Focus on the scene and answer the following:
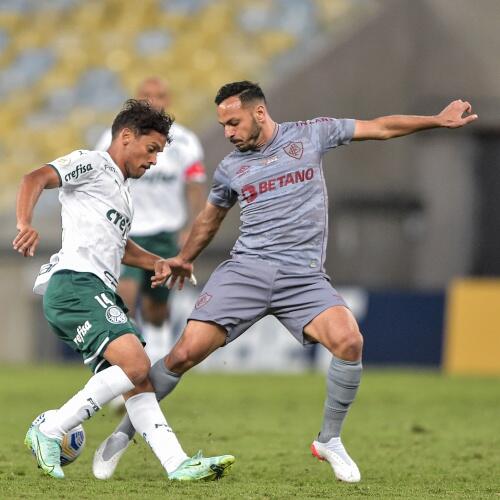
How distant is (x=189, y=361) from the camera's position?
614 cm

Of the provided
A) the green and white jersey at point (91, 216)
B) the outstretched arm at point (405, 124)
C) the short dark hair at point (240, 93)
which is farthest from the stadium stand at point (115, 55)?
the green and white jersey at point (91, 216)

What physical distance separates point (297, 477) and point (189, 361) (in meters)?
0.75

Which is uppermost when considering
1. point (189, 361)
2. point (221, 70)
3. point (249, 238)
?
point (221, 70)

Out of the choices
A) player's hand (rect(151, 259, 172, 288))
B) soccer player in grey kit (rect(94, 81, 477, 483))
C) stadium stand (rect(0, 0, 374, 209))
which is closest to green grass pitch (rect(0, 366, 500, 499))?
soccer player in grey kit (rect(94, 81, 477, 483))

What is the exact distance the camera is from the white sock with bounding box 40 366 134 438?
226 inches

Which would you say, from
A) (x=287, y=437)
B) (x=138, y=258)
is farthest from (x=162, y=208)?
(x=138, y=258)

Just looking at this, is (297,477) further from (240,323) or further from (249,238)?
(249,238)

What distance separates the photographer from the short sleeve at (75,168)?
5.94 m

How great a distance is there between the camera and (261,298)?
20.5ft

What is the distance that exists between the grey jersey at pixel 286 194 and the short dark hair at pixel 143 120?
1.32ft

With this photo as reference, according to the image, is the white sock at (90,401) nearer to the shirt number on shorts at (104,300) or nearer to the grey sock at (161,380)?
the shirt number on shorts at (104,300)

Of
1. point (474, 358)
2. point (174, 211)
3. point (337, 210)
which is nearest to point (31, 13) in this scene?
point (337, 210)

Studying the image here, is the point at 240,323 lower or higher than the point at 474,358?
higher

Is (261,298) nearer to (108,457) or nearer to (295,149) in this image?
(295,149)
